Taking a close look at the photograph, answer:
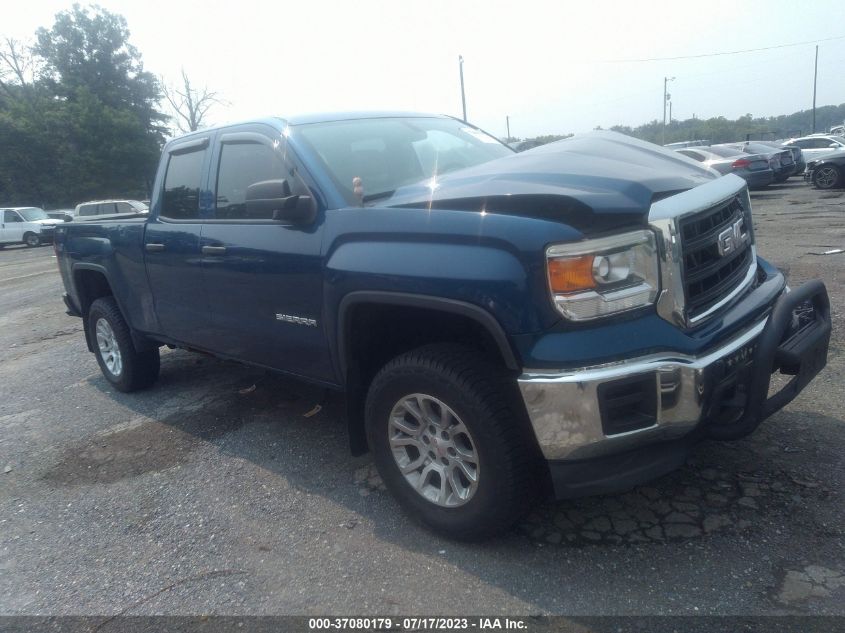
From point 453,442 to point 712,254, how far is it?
1369 millimetres

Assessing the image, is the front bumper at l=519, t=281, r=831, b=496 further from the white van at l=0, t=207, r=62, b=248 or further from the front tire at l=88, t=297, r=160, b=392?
the white van at l=0, t=207, r=62, b=248

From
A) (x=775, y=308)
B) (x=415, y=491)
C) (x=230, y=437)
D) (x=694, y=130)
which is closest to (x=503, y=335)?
(x=415, y=491)

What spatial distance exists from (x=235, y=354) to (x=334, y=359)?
1100 millimetres

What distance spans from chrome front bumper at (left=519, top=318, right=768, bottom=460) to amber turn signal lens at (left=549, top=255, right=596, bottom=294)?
12.2 inches

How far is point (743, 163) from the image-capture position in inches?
699

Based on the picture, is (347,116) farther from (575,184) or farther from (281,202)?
(575,184)

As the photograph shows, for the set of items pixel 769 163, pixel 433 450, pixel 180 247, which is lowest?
pixel 769 163

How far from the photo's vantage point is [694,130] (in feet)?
193

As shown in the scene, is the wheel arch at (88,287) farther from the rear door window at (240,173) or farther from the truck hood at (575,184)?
the truck hood at (575,184)

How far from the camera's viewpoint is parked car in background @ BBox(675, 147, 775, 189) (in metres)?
17.6

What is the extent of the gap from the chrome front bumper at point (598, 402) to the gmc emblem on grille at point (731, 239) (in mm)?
585

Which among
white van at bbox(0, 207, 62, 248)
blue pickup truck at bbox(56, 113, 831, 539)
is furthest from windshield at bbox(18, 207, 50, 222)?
blue pickup truck at bbox(56, 113, 831, 539)

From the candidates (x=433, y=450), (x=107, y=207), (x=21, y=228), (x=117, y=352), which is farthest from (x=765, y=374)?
(x=21, y=228)

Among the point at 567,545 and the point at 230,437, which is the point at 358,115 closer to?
the point at 230,437
